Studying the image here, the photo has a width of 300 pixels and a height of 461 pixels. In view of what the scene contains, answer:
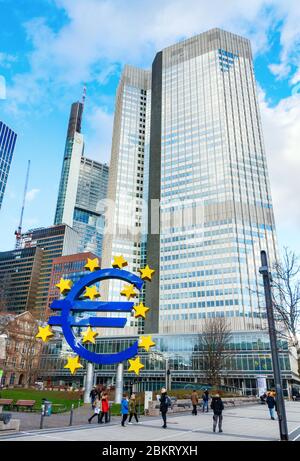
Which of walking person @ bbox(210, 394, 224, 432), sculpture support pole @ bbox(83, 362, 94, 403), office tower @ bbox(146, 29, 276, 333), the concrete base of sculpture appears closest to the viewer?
the concrete base of sculpture

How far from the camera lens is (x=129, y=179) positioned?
138750 millimetres

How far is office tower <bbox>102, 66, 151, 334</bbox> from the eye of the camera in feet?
417

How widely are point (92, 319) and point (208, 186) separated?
3694 inches

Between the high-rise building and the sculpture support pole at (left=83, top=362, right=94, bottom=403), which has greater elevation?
the high-rise building

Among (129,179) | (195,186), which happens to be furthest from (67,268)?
(195,186)

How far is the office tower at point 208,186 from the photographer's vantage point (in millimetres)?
101125

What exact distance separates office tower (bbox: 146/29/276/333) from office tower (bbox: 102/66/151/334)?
26.6 feet

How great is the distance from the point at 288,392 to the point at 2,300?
197 feet

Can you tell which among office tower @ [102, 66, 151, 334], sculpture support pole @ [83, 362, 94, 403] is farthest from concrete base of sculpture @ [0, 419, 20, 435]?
office tower @ [102, 66, 151, 334]

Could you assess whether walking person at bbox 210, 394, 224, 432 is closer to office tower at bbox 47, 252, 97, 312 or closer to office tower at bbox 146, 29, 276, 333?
office tower at bbox 146, 29, 276, 333

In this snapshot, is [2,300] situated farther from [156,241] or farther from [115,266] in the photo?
[156,241]

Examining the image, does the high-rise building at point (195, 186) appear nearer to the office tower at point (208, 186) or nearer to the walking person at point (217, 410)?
the office tower at point (208, 186)

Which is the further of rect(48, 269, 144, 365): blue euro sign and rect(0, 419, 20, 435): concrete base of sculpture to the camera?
rect(48, 269, 144, 365): blue euro sign
